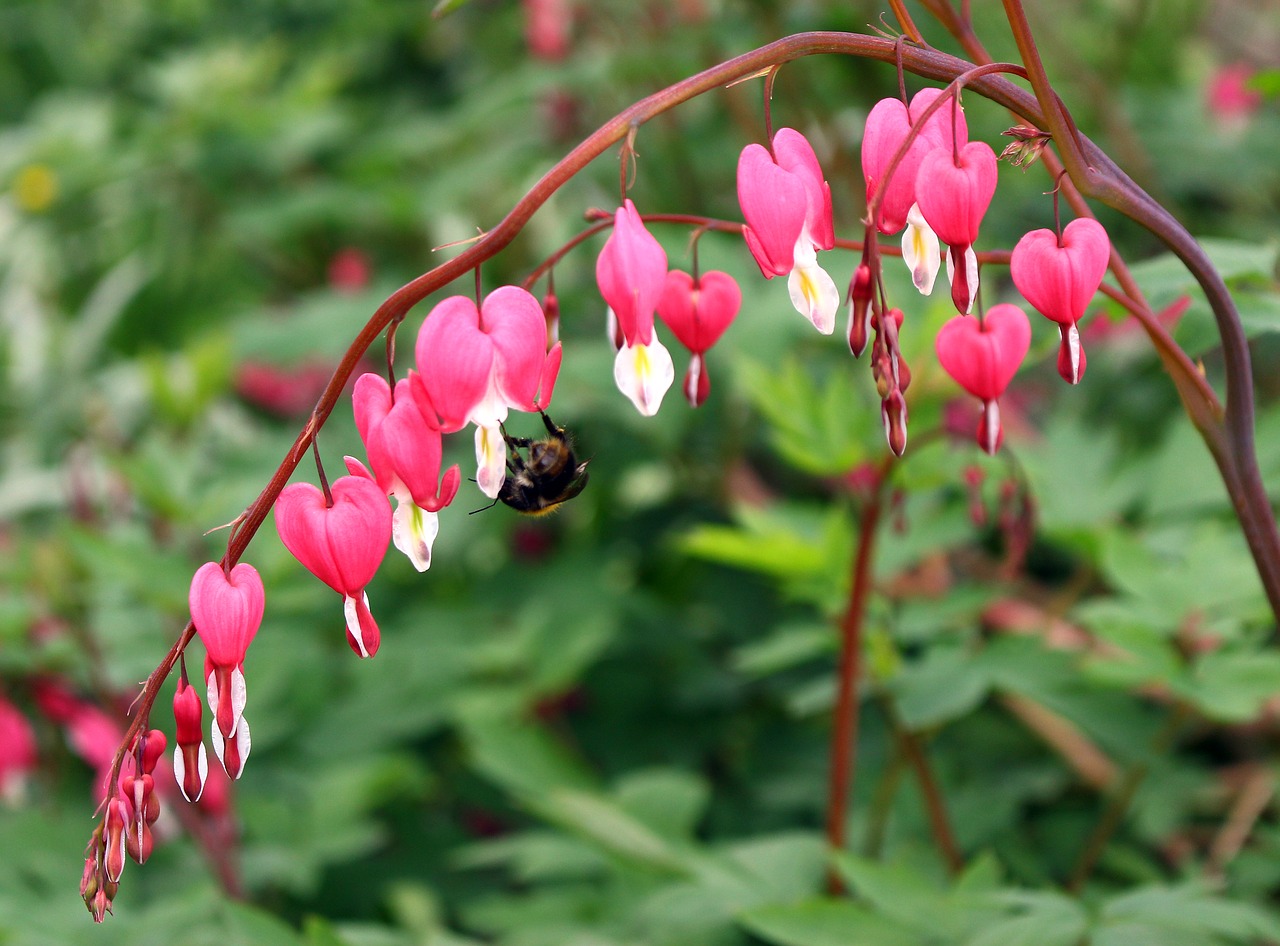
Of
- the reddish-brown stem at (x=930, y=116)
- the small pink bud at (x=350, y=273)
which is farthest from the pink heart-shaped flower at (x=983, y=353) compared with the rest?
the small pink bud at (x=350, y=273)

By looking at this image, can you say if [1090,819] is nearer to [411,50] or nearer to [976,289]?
[976,289]

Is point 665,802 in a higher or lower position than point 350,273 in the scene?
lower

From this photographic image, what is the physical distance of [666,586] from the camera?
230 centimetres

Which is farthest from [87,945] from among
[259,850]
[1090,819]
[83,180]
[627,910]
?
[83,180]

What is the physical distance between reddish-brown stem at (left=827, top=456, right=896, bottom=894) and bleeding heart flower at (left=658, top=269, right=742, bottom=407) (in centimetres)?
40

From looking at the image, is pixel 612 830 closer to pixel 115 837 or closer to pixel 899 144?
pixel 115 837

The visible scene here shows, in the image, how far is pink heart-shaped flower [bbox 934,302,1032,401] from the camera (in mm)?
700

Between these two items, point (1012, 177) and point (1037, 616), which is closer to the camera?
point (1037, 616)

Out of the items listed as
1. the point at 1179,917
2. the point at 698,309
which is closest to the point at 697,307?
the point at 698,309

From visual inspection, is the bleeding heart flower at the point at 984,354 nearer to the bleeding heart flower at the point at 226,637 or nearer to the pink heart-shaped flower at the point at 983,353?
the pink heart-shaped flower at the point at 983,353

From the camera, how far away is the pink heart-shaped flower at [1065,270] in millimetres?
660

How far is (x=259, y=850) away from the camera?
155 centimetres

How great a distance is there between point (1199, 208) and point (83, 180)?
8.56ft

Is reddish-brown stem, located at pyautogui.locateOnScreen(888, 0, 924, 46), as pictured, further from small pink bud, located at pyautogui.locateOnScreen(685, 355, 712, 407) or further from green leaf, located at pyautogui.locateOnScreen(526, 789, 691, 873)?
green leaf, located at pyautogui.locateOnScreen(526, 789, 691, 873)
